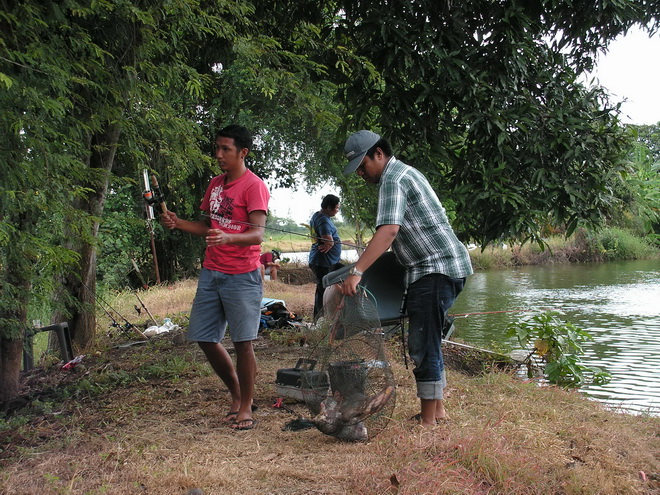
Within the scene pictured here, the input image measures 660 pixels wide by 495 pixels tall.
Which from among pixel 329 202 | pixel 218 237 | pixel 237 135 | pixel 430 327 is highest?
pixel 237 135

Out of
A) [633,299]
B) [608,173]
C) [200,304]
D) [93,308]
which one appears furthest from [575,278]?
[200,304]

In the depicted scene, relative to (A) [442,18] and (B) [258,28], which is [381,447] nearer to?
(A) [442,18]

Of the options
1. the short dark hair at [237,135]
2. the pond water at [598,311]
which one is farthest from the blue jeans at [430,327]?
the pond water at [598,311]

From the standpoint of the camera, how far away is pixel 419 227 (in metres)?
3.98

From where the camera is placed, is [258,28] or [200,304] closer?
[200,304]

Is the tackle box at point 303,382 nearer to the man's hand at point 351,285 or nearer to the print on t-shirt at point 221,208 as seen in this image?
the man's hand at point 351,285

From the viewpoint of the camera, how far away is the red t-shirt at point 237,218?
167 inches

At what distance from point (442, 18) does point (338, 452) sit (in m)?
4.41

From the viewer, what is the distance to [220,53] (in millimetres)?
8391

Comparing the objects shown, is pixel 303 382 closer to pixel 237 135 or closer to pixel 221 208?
pixel 221 208

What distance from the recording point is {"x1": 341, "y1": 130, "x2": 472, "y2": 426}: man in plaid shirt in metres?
3.92

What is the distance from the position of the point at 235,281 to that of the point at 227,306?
0.57 ft

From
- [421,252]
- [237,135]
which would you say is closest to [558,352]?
[421,252]

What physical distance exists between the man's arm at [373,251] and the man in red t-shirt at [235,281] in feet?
2.42
